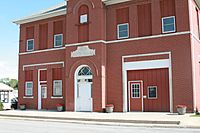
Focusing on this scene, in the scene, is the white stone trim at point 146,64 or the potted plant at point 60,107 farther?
the potted plant at point 60,107

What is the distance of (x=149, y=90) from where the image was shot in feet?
77.9

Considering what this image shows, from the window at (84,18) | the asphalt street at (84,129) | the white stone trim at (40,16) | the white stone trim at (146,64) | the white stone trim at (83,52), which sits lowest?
the asphalt street at (84,129)

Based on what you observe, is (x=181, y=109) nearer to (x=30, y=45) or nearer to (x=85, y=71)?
(x=85, y=71)

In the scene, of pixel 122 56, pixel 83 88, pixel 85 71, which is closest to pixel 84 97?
pixel 83 88

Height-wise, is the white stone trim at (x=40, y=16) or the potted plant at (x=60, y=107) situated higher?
the white stone trim at (x=40, y=16)

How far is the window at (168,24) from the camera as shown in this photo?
22.9m

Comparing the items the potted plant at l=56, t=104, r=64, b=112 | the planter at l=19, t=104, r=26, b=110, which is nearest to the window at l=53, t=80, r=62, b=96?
the potted plant at l=56, t=104, r=64, b=112

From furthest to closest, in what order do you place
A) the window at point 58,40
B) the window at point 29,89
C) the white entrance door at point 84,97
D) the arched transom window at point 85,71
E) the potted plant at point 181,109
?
the window at point 29,89 < the window at point 58,40 < the arched transom window at point 85,71 < the white entrance door at point 84,97 < the potted plant at point 181,109

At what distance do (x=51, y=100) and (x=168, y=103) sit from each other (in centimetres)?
1226

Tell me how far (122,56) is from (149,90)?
3.80m

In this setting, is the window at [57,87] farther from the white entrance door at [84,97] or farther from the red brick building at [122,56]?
the white entrance door at [84,97]

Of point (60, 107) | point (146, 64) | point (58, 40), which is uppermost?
point (58, 40)

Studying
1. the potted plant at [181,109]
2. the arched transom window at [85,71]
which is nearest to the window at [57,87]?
the arched transom window at [85,71]

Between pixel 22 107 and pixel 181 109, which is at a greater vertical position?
pixel 181 109
